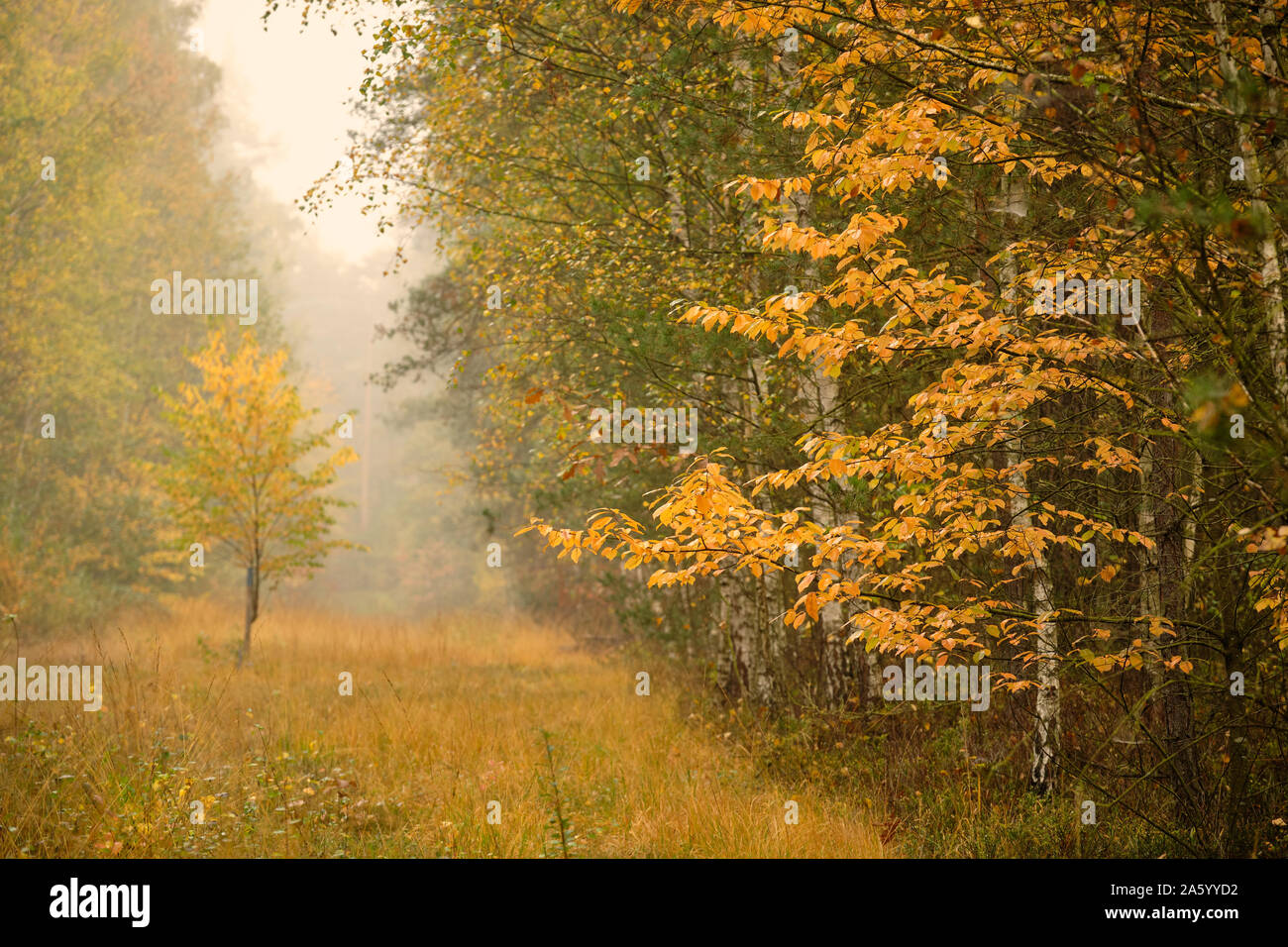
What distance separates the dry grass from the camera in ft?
18.5

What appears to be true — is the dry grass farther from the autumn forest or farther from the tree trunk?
the tree trunk

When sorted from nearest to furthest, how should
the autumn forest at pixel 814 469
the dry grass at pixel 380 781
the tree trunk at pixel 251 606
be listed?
the autumn forest at pixel 814 469, the dry grass at pixel 380 781, the tree trunk at pixel 251 606

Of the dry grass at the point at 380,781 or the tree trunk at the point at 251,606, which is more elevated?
the tree trunk at the point at 251,606

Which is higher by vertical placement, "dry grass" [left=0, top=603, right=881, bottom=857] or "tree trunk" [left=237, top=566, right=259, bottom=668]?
"tree trunk" [left=237, top=566, right=259, bottom=668]

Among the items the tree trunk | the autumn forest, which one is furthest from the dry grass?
the tree trunk

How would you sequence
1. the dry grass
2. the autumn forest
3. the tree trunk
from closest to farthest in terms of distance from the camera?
the autumn forest → the dry grass → the tree trunk

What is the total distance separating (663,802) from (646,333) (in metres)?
3.88

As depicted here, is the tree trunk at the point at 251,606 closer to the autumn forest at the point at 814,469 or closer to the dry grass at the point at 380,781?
the autumn forest at the point at 814,469

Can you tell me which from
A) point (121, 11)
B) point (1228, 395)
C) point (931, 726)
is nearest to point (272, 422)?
point (931, 726)

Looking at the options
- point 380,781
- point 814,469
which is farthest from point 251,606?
point 814,469

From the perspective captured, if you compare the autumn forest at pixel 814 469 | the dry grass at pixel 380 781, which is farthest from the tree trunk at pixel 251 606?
the dry grass at pixel 380 781

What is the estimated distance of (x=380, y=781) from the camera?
7285mm

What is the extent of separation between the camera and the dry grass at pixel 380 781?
563cm
